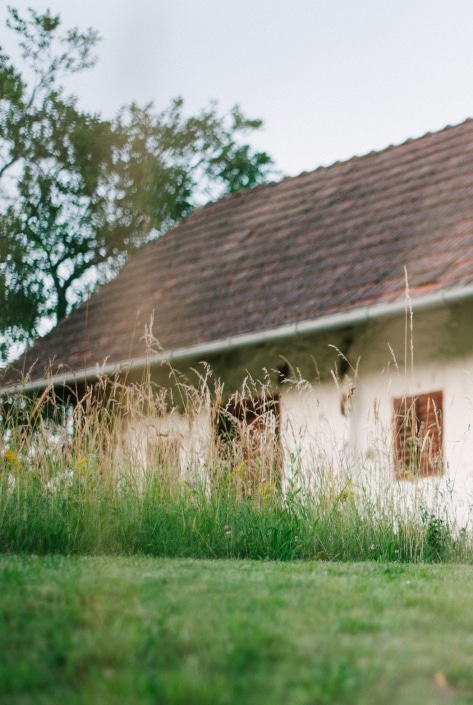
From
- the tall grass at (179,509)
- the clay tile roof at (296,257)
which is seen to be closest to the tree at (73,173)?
the clay tile roof at (296,257)

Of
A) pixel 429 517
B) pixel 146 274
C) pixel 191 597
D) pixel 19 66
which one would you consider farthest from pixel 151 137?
pixel 191 597

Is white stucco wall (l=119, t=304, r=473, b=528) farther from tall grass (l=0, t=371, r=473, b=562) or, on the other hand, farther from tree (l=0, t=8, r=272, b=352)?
tree (l=0, t=8, r=272, b=352)

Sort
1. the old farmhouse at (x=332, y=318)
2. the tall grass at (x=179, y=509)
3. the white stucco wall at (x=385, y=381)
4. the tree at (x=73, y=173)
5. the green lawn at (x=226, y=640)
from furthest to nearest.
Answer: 1. the tree at (x=73, y=173)
2. the white stucco wall at (x=385, y=381)
3. the old farmhouse at (x=332, y=318)
4. the tall grass at (x=179, y=509)
5. the green lawn at (x=226, y=640)

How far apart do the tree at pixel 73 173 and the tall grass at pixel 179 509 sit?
1149 centimetres

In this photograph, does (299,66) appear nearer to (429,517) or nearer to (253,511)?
(253,511)

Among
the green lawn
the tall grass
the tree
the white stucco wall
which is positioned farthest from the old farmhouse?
the tree

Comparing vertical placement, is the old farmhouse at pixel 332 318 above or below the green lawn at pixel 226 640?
above

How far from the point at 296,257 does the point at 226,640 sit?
7.94 meters

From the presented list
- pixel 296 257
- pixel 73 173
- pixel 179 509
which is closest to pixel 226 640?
pixel 179 509

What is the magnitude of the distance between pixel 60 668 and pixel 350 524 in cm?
380

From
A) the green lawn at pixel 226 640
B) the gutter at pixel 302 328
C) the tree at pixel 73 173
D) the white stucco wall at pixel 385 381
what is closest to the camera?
the green lawn at pixel 226 640

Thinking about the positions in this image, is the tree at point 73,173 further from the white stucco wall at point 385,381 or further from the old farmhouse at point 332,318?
the white stucco wall at point 385,381

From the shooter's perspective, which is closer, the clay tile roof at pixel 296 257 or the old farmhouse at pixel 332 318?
the old farmhouse at pixel 332 318

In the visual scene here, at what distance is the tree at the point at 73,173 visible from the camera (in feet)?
55.8
